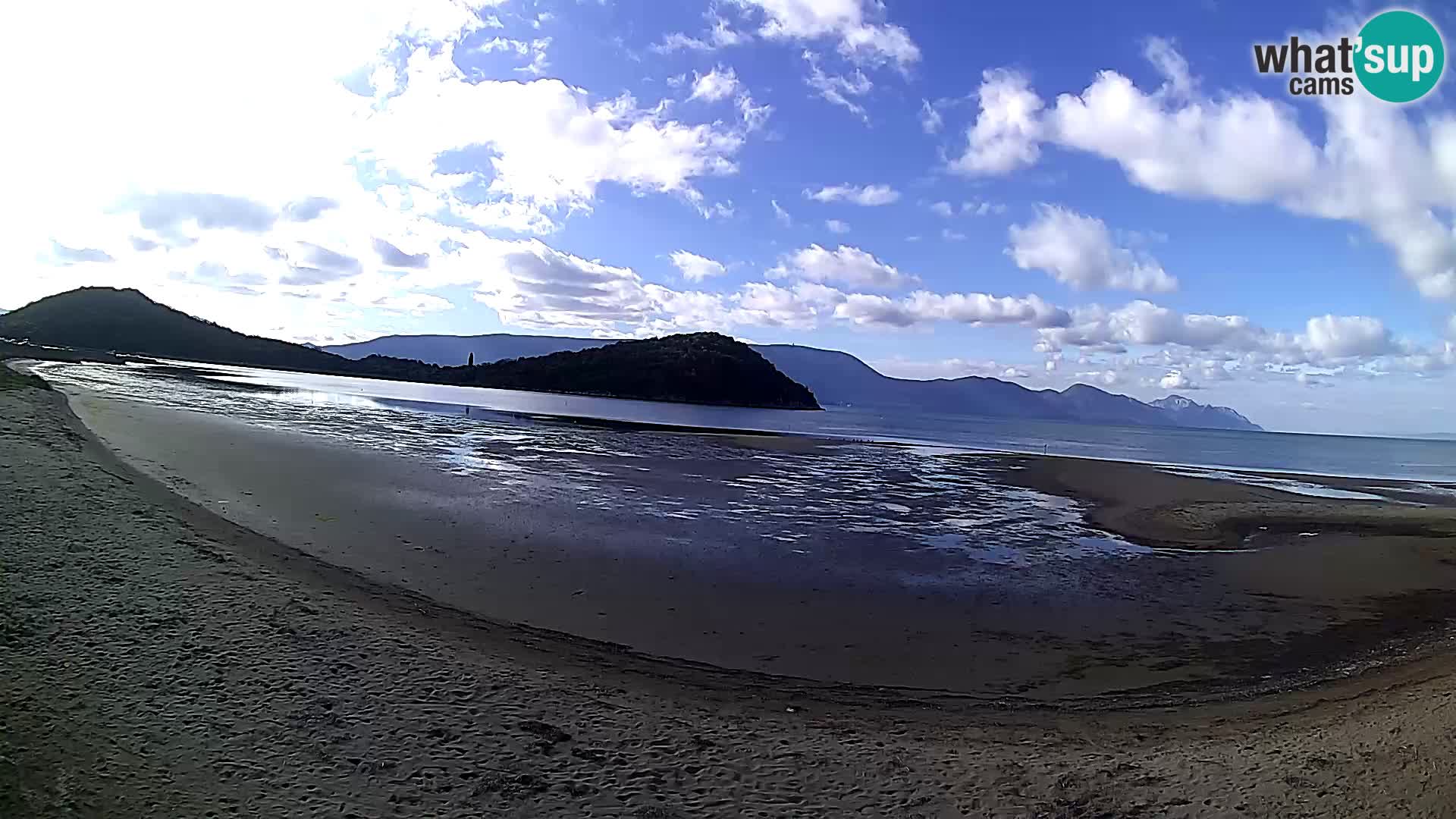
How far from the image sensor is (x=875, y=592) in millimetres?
12641

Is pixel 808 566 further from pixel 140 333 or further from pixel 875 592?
pixel 140 333

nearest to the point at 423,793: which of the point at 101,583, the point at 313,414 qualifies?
the point at 101,583

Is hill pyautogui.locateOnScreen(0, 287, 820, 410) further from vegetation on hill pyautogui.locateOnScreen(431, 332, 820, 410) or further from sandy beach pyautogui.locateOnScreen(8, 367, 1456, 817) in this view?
sandy beach pyautogui.locateOnScreen(8, 367, 1456, 817)

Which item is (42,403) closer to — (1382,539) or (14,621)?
(14,621)

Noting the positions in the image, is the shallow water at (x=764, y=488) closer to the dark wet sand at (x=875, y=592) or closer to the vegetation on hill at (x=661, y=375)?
the dark wet sand at (x=875, y=592)

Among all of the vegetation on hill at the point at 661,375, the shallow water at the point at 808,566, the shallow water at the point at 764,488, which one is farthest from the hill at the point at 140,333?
the shallow water at the point at 808,566

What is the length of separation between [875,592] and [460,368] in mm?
174661

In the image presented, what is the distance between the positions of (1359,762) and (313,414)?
1766 inches

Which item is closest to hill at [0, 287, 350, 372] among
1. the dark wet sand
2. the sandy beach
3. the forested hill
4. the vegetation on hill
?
the forested hill

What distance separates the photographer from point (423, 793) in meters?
5.12

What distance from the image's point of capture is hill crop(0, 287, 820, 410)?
493ft

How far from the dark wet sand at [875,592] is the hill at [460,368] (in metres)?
129

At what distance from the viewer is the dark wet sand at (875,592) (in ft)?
30.8

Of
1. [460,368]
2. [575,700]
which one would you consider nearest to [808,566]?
[575,700]
